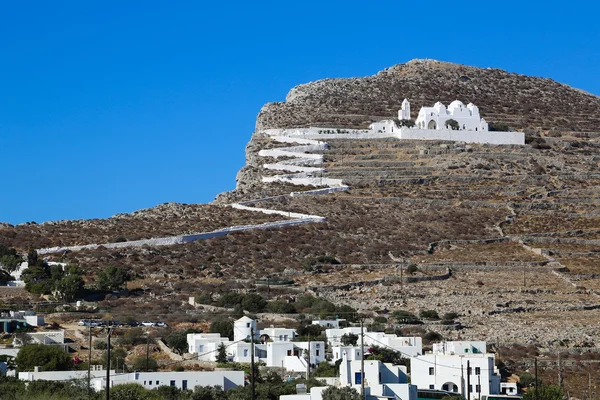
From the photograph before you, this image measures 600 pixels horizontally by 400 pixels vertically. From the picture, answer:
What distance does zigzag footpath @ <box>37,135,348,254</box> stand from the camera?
7694 centimetres

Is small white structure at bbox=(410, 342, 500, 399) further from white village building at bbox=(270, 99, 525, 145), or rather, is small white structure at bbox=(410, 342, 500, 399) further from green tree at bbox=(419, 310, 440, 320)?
white village building at bbox=(270, 99, 525, 145)

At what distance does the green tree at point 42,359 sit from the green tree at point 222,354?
5.48 metres

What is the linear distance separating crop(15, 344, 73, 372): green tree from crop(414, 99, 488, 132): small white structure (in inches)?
2655

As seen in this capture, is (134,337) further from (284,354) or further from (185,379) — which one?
(185,379)

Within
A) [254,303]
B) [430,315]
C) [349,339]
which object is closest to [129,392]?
[349,339]

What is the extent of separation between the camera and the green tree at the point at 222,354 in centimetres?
5107

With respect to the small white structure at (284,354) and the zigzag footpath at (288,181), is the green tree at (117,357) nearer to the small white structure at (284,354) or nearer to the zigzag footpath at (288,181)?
the small white structure at (284,354)

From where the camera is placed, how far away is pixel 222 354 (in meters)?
51.4

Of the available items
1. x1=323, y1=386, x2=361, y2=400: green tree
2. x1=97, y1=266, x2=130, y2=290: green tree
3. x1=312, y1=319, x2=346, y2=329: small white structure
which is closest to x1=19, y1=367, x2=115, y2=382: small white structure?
x1=323, y1=386, x2=361, y2=400: green tree

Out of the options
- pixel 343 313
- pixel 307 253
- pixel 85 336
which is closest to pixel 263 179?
pixel 307 253

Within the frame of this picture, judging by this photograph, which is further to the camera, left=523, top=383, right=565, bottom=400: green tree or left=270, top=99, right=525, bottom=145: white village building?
left=270, top=99, right=525, bottom=145: white village building

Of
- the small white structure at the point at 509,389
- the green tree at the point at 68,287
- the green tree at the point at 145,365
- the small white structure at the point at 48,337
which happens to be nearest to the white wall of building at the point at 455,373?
the small white structure at the point at 509,389

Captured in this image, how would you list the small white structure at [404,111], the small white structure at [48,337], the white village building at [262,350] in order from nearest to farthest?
the white village building at [262,350] < the small white structure at [48,337] < the small white structure at [404,111]

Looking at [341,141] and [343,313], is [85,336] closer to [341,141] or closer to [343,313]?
[343,313]
